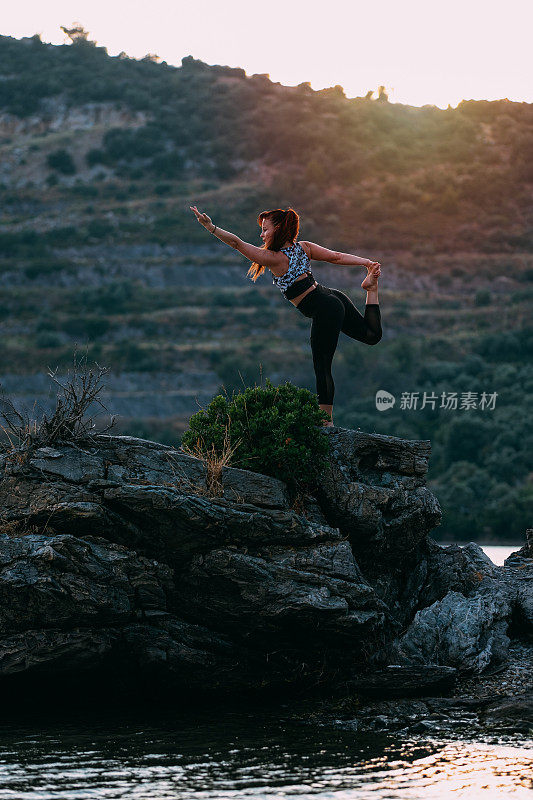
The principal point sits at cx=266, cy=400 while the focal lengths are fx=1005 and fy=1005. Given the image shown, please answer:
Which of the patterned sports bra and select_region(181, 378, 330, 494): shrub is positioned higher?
the patterned sports bra

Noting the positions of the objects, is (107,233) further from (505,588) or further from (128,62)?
(505,588)

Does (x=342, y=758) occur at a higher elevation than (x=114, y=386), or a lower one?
lower

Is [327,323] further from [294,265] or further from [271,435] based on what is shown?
[271,435]

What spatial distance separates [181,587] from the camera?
12.5 m

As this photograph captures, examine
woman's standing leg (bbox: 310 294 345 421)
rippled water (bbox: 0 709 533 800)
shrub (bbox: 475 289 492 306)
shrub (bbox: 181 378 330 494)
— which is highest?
shrub (bbox: 475 289 492 306)

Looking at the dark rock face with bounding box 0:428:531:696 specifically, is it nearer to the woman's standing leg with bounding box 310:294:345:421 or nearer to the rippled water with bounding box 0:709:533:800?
the rippled water with bounding box 0:709:533:800

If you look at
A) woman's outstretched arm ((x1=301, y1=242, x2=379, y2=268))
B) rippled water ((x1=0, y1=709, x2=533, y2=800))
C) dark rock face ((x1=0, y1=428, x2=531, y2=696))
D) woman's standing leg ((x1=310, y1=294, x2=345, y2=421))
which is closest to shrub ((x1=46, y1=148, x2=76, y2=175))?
woman's outstretched arm ((x1=301, y1=242, x2=379, y2=268))

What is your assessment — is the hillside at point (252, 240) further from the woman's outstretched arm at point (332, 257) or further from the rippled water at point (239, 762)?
the rippled water at point (239, 762)

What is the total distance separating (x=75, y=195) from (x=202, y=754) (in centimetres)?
9748

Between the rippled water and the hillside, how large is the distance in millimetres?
45610

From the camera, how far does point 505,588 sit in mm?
14742

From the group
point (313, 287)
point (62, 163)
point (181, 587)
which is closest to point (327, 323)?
point (313, 287)

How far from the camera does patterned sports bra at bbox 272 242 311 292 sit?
1441 centimetres

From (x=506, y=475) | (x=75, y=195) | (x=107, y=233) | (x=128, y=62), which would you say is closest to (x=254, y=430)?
(x=506, y=475)
